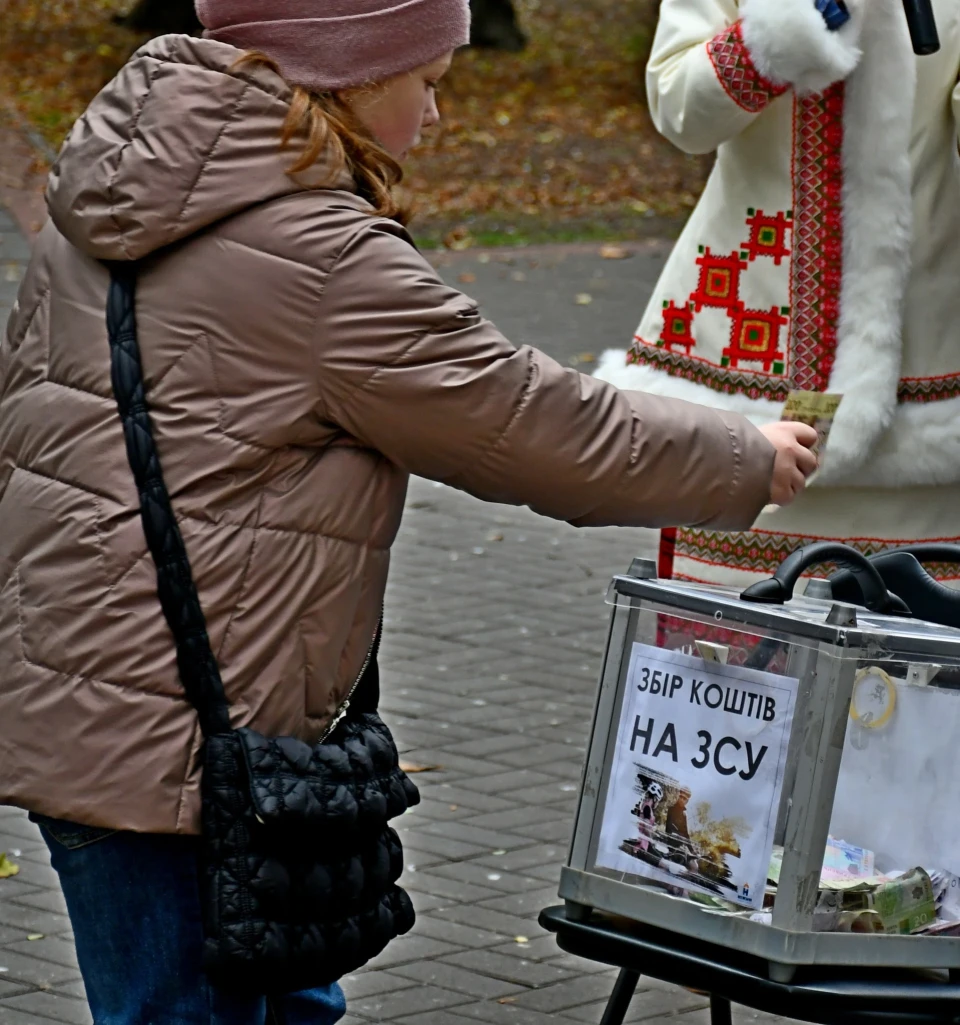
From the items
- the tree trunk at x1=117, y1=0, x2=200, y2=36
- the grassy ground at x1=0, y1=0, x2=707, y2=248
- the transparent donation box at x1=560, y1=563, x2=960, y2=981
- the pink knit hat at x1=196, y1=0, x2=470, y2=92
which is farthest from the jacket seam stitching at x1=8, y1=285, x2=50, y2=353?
the tree trunk at x1=117, y1=0, x2=200, y2=36

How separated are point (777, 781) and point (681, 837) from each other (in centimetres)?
16

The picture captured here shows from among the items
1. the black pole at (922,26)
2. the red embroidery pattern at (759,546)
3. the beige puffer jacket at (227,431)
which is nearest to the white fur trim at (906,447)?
the red embroidery pattern at (759,546)

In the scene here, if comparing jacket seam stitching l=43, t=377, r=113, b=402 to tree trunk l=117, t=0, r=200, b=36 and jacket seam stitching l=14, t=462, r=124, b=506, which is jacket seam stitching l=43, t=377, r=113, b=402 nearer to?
jacket seam stitching l=14, t=462, r=124, b=506

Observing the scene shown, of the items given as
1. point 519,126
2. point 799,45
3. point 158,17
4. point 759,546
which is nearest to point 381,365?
point 799,45

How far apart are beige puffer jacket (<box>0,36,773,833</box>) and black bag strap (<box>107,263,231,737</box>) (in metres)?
0.01

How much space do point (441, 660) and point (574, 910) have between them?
3.52 metres

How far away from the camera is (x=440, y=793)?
4.82 m

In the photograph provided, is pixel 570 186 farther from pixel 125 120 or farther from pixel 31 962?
pixel 125 120

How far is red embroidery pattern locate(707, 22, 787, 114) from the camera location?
11.3 ft

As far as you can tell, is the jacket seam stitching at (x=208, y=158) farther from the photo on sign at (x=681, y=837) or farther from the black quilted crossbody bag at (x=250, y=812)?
the photo on sign at (x=681, y=837)

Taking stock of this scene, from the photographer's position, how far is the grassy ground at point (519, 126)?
565 inches

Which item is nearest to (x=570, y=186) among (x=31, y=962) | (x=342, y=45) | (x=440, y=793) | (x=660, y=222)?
(x=660, y=222)

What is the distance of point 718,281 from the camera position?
144 inches

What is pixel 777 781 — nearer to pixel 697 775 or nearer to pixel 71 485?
pixel 697 775
